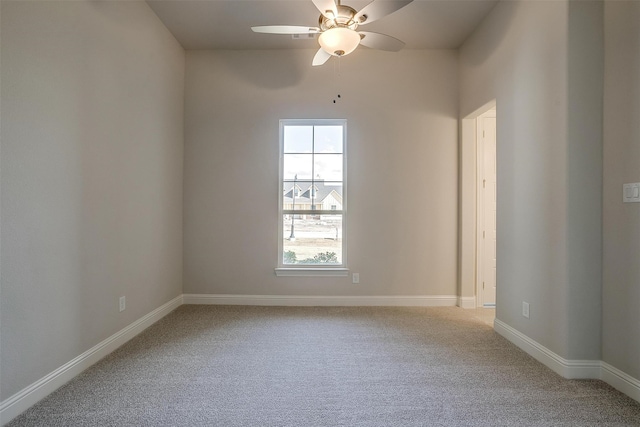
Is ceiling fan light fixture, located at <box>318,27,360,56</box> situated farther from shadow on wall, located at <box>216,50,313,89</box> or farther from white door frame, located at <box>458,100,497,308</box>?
white door frame, located at <box>458,100,497,308</box>

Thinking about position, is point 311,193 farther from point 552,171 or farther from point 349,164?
point 552,171

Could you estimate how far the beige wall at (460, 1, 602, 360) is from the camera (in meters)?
2.19

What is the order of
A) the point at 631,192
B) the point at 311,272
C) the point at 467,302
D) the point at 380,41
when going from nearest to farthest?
the point at 631,192, the point at 380,41, the point at 467,302, the point at 311,272

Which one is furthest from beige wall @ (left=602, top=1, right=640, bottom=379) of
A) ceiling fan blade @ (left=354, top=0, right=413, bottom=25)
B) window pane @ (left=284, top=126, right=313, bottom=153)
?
window pane @ (left=284, top=126, right=313, bottom=153)

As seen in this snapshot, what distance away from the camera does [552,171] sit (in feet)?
7.69

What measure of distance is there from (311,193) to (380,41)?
193 cm

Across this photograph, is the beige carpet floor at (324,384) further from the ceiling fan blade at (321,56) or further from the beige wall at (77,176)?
the ceiling fan blade at (321,56)

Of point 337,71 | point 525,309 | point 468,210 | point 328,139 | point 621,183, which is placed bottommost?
point 525,309

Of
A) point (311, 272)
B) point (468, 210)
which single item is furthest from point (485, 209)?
point (311, 272)

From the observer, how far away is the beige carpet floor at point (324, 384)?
1754 mm

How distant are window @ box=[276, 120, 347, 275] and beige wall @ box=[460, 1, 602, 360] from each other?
1.80 m

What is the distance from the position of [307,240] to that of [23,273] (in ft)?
8.77

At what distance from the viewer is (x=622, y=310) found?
2.03 m

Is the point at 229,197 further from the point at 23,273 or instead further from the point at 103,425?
the point at 103,425
